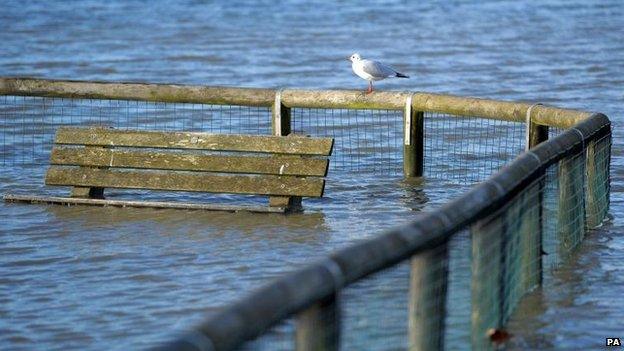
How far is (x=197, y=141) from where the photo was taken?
462 inches

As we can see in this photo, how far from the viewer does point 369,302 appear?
5.45 meters

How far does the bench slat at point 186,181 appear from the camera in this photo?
1145 centimetres

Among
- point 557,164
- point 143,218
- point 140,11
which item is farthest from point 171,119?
point 140,11

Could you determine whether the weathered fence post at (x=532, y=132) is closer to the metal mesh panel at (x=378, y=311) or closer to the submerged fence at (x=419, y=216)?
the submerged fence at (x=419, y=216)

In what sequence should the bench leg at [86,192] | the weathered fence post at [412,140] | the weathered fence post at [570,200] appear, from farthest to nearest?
the weathered fence post at [412,140]
the bench leg at [86,192]
the weathered fence post at [570,200]

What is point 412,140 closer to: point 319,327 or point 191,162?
point 191,162

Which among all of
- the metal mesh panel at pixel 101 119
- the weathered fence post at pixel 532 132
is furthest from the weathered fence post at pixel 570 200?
the metal mesh panel at pixel 101 119

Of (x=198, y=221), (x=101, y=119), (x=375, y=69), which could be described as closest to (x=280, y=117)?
(x=198, y=221)

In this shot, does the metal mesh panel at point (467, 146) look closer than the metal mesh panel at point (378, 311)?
No

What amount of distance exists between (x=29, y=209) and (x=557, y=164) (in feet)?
15.9

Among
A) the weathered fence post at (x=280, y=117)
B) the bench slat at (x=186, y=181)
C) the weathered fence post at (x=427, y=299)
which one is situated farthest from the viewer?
the weathered fence post at (x=280, y=117)

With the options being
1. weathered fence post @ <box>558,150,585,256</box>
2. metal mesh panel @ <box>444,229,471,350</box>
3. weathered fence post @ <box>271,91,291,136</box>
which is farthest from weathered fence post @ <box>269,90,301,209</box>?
metal mesh panel @ <box>444,229,471,350</box>

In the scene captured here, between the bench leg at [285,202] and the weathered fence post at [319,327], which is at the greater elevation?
the weathered fence post at [319,327]

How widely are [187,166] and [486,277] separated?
17.5 feet
